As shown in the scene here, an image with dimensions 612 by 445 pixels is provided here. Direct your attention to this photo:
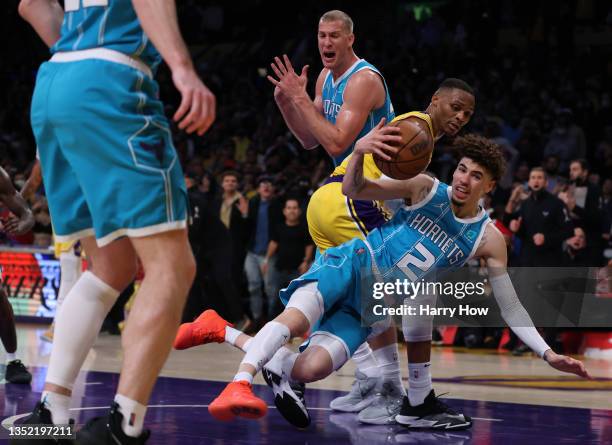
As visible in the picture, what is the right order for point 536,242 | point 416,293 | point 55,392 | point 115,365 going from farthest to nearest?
point 536,242 < point 115,365 < point 416,293 < point 55,392

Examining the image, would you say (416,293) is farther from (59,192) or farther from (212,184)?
(212,184)

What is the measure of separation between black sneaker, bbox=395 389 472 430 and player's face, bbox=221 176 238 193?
7102 mm

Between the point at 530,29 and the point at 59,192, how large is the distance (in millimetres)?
14258

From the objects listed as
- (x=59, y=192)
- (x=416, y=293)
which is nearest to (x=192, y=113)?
(x=59, y=192)

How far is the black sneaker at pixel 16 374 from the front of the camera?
6.34 metres

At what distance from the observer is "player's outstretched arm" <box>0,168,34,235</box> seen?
620 cm

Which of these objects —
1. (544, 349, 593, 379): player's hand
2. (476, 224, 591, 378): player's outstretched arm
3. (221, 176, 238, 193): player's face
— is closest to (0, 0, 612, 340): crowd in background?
(221, 176, 238, 193): player's face

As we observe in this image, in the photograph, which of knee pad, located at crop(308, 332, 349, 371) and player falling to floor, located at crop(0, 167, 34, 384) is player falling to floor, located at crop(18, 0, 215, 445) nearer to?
knee pad, located at crop(308, 332, 349, 371)

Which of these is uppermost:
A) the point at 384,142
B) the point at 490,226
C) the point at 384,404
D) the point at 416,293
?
the point at 384,142

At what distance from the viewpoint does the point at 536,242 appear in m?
10.1

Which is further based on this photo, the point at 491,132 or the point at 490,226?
the point at 491,132

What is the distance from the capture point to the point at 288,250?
37.3 feet

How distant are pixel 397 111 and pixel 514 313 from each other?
32.8 feet

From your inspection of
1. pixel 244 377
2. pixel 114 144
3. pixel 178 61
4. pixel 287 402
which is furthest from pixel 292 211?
pixel 178 61
